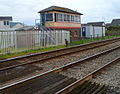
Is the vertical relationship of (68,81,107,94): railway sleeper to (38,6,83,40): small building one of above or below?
below

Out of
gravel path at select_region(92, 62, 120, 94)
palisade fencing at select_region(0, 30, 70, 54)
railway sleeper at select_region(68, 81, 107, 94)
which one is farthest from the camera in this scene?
palisade fencing at select_region(0, 30, 70, 54)

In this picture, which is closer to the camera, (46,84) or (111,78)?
(46,84)

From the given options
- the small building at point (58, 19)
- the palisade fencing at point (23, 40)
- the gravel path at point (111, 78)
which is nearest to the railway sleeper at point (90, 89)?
the gravel path at point (111, 78)

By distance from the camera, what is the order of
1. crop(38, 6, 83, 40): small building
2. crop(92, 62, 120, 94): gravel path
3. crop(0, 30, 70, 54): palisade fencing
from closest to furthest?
crop(92, 62, 120, 94): gravel path
crop(0, 30, 70, 54): palisade fencing
crop(38, 6, 83, 40): small building

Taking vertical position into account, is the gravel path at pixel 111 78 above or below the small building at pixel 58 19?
below

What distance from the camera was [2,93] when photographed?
4789 millimetres

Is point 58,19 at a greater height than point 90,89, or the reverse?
point 58,19

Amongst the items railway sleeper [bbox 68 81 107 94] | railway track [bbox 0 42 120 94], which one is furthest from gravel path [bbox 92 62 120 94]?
railway track [bbox 0 42 120 94]

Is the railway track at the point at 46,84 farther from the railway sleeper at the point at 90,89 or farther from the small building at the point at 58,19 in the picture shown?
the small building at the point at 58,19

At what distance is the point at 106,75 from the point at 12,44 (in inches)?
485

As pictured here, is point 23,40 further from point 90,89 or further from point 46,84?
point 90,89

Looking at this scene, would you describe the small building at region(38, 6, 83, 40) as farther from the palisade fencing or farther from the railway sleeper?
the railway sleeper

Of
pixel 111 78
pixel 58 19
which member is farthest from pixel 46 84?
pixel 58 19

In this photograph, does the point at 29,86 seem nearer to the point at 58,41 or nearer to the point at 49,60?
the point at 49,60
